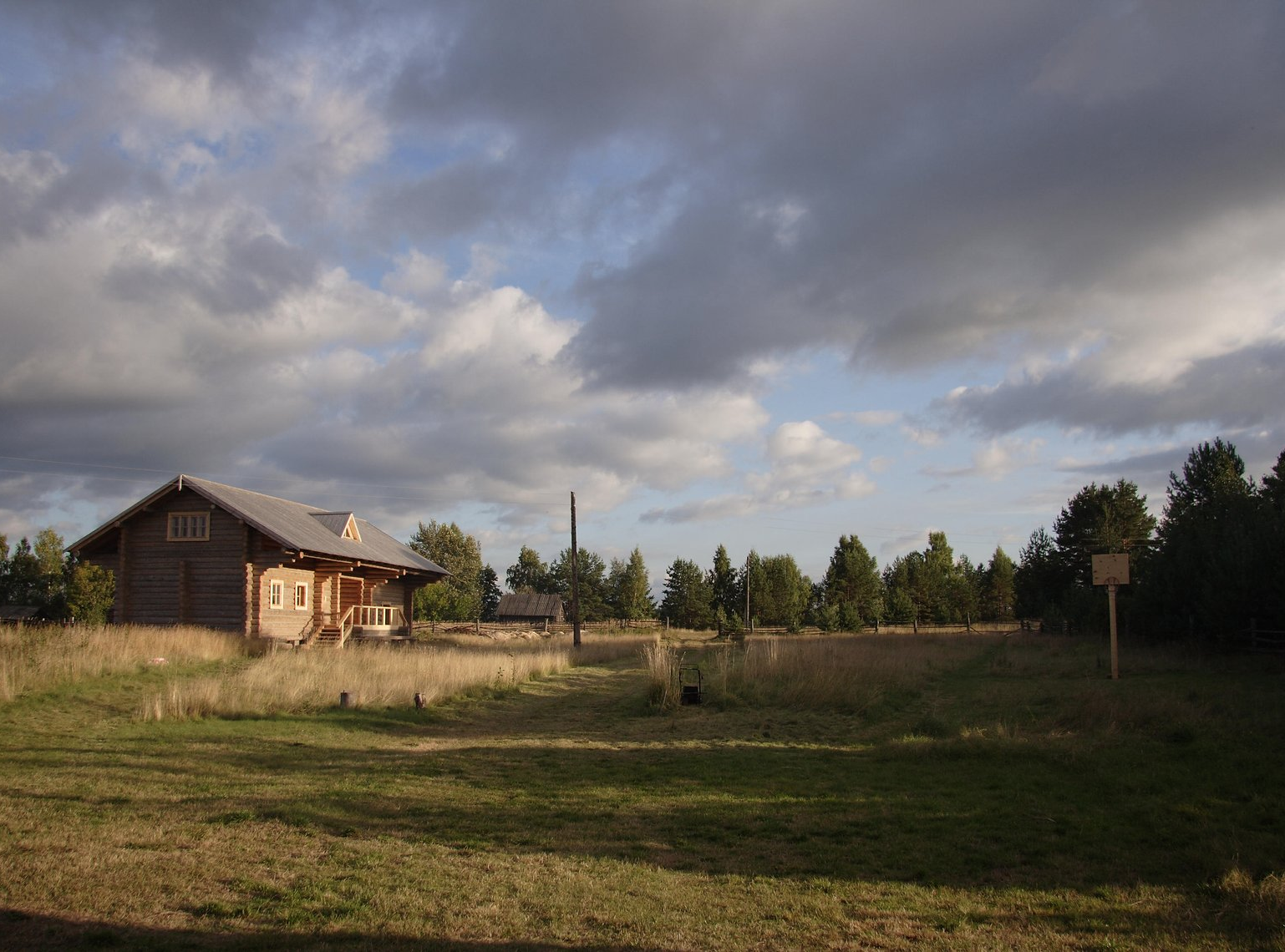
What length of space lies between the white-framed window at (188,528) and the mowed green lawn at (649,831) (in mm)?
13693

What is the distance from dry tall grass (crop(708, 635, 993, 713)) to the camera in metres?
17.4

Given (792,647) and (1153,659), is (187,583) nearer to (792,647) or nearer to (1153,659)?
(792,647)

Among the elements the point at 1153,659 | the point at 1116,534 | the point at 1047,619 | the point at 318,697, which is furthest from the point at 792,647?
the point at 1116,534

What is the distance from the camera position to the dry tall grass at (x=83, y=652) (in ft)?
46.3

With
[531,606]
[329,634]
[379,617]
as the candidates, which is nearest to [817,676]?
[329,634]

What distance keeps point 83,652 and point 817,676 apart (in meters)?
15.0

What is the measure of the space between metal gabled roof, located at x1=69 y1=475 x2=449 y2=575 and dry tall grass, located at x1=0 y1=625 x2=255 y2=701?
19.5ft

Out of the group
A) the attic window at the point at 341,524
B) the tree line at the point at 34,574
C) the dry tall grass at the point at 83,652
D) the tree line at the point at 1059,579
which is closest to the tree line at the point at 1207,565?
the tree line at the point at 1059,579

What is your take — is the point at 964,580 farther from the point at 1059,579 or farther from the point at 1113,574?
the point at 1113,574

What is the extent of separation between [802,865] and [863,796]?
269cm

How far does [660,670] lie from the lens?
17984 millimetres

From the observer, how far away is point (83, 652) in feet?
52.6

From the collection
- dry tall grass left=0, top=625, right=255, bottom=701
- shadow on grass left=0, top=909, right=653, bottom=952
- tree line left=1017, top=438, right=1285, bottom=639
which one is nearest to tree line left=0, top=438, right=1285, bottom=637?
tree line left=1017, top=438, right=1285, bottom=639

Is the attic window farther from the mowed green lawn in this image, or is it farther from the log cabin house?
the mowed green lawn
